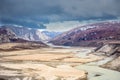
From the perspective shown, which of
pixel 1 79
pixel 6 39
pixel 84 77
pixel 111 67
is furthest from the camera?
pixel 6 39

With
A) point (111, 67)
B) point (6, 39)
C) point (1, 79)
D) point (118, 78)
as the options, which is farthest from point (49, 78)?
point (6, 39)

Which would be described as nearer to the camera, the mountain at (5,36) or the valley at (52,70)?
the valley at (52,70)

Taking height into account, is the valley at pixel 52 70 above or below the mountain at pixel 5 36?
below

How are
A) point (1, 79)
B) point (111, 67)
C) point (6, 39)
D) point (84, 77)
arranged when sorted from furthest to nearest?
point (6, 39)
point (111, 67)
point (84, 77)
point (1, 79)

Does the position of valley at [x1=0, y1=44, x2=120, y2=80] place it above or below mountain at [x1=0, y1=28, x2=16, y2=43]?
below

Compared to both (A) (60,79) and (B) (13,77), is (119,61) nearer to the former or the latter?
(A) (60,79)

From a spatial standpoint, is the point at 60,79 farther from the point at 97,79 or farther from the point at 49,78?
the point at 97,79

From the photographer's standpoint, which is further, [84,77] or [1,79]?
[84,77]

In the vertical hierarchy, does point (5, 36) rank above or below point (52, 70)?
above

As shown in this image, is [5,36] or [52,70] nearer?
[52,70]

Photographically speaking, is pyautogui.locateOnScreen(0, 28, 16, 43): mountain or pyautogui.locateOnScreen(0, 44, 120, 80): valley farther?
pyautogui.locateOnScreen(0, 28, 16, 43): mountain
